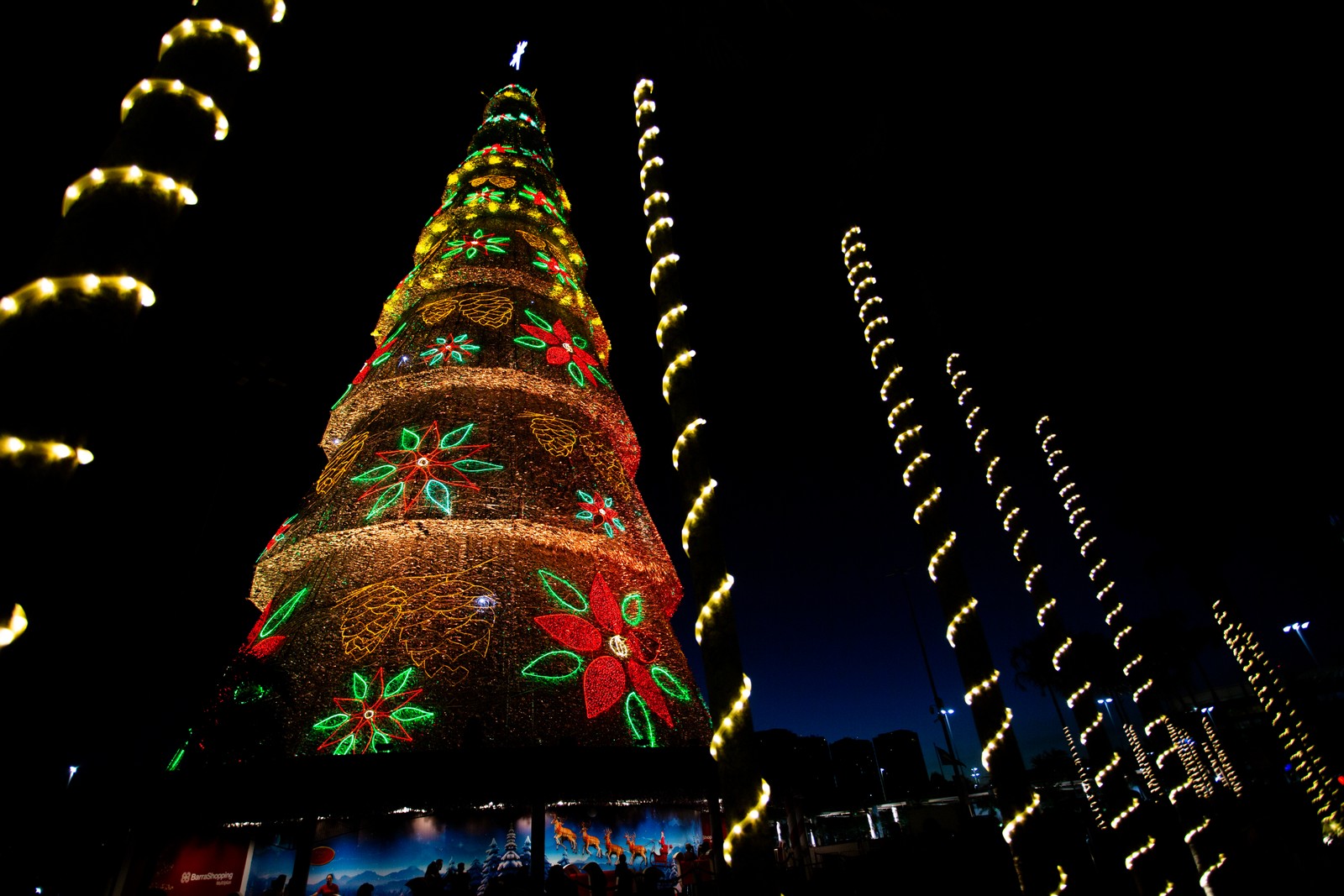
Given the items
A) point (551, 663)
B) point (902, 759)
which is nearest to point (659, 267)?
point (551, 663)

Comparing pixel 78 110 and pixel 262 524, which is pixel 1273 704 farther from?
pixel 78 110

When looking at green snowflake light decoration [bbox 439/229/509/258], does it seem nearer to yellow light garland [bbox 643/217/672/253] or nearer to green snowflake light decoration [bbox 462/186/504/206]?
green snowflake light decoration [bbox 462/186/504/206]

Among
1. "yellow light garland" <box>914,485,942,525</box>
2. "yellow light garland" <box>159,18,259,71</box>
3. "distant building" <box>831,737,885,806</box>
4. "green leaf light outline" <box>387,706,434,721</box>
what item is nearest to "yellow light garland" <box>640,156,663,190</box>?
"yellow light garland" <box>159,18,259,71</box>

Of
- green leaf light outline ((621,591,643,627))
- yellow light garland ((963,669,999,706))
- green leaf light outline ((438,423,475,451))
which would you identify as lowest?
yellow light garland ((963,669,999,706))

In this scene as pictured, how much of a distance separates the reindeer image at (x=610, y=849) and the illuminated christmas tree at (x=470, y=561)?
37.9 inches

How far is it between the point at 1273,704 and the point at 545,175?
51.9ft

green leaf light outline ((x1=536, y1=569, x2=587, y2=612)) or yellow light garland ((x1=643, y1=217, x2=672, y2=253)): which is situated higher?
yellow light garland ((x1=643, y1=217, x2=672, y2=253))

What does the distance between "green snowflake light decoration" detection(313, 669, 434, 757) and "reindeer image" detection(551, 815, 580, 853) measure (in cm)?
146

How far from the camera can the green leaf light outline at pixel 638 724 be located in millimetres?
5102

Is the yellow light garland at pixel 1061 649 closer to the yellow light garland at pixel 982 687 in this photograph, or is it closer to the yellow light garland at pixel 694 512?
the yellow light garland at pixel 982 687

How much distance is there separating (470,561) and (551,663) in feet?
4.39

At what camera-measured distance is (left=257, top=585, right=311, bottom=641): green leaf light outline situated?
5.63 metres

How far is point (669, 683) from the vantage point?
19.3ft

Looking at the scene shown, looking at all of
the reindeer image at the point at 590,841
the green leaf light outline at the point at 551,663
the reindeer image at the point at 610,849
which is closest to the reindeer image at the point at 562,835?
the reindeer image at the point at 590,841
